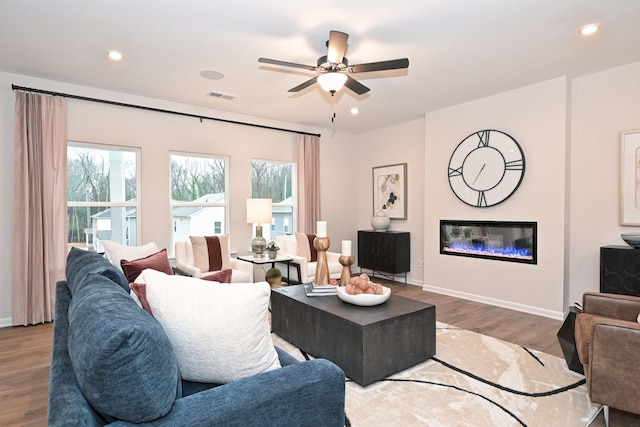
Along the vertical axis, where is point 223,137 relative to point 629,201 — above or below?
above

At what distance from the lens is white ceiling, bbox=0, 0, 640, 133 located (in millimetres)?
2531

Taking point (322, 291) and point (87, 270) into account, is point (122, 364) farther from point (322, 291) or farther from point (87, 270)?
point (322, 291)

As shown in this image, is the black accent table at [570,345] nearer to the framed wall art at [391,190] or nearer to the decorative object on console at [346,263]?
the decorative object on console at [346,263]

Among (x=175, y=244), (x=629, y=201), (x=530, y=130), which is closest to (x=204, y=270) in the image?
(x=175, y=244)

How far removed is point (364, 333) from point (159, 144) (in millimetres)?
3702

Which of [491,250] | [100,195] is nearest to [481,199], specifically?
[491,250]

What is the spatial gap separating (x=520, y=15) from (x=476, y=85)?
59.8 inches

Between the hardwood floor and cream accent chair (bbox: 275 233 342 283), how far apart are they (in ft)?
3.63

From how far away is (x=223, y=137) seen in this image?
5.12 m

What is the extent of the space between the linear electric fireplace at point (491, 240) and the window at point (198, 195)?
3275mm

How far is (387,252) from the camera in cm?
566

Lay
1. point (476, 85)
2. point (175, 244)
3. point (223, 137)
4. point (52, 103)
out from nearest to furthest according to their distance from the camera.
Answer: point (52, 103)
point (476, 85)
point (175, 244)
point (223, 137)

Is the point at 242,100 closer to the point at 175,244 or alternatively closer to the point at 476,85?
the point at 175,244

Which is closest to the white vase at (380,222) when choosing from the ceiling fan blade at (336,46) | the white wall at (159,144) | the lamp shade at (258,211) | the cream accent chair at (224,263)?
the white wall at (159,144)
